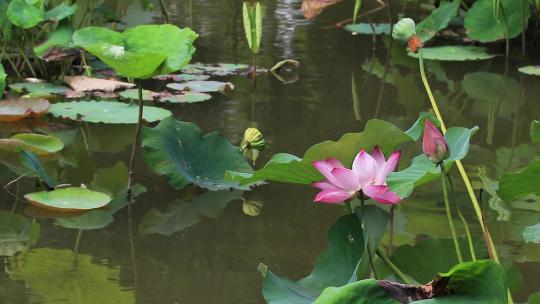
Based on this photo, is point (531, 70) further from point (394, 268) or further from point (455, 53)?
point (394, 268)

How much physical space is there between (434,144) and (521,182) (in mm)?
264

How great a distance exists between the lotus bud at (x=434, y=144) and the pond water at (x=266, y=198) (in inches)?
10.4

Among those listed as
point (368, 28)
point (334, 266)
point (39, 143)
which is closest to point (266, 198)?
point (39, 143)

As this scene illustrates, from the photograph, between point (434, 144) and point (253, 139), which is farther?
point (253, 139)

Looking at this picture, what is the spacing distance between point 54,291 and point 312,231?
0.55m

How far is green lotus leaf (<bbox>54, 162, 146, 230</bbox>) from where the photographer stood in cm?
197

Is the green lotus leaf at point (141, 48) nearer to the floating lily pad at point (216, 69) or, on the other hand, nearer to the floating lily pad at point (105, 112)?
the floating lily pad at point (105, 112)

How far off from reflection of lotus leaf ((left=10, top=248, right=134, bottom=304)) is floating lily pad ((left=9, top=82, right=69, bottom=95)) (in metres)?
1.27

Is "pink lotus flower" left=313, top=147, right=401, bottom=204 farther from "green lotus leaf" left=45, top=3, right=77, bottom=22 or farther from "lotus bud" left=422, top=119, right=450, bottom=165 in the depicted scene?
"green lotus leaf" left=45, top=3, right=77, bottom=22

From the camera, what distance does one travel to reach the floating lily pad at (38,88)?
299cm

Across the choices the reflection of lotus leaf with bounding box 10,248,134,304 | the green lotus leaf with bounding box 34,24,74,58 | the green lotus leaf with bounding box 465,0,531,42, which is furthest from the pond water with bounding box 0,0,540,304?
the green lotus leaf with bounding box 34,24,74,58

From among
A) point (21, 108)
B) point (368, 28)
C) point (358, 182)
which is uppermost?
point (358, 182)

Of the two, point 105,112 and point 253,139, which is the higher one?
point 253,139

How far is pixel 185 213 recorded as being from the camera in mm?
2074
